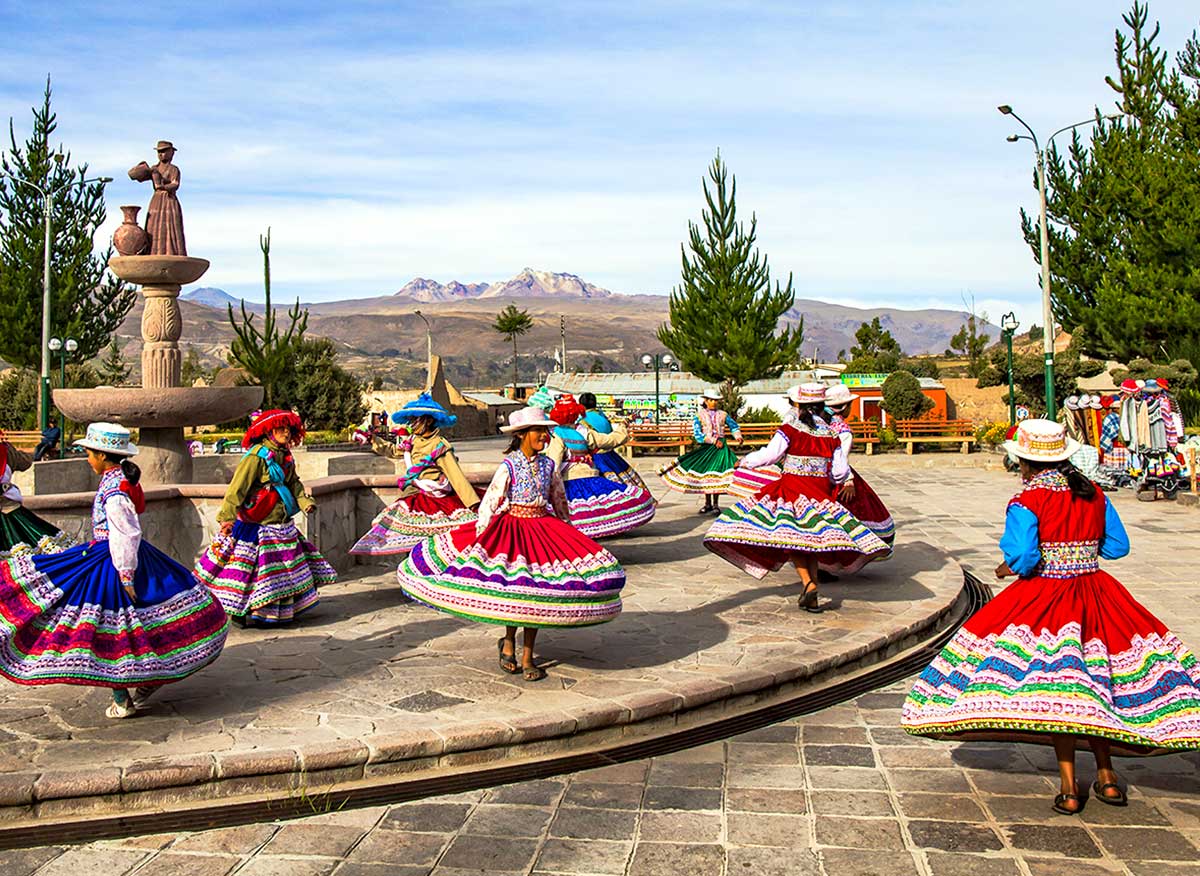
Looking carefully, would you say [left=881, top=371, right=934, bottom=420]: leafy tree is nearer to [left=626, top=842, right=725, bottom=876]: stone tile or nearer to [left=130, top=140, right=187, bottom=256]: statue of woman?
[left=130, top=140, right=187, bottom=256]: statue of woman

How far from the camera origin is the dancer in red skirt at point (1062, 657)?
4.66 metres

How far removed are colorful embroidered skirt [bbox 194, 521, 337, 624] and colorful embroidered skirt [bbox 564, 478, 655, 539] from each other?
11.3 feet

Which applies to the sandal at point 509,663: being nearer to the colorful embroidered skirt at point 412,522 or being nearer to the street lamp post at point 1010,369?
the colorful embroidered skirt at point 412,522

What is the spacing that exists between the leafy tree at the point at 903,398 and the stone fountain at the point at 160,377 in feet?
87.1

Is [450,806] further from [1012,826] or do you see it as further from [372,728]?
[1012,826]

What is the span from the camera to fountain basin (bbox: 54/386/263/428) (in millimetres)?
12008

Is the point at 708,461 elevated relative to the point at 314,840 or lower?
elevated

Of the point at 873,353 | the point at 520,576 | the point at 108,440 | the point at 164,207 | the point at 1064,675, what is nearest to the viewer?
the point at 1064,675

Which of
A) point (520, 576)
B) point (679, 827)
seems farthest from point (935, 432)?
point (679, 827)

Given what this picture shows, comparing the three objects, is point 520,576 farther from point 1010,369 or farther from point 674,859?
point 1010,369

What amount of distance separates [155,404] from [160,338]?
6.07ft

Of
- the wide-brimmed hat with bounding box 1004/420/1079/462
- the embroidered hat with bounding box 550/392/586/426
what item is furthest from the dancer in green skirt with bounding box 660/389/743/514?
the wide-brimmed hat with bounding box 1004/420/1079/462

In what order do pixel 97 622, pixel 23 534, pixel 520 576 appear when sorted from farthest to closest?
pixel 23 534 < pixel 520 576 < pixel 97 622

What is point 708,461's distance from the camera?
622 inches
